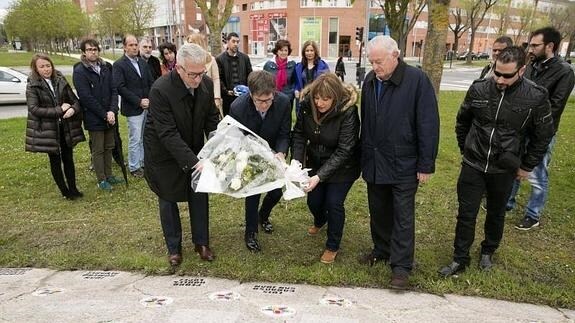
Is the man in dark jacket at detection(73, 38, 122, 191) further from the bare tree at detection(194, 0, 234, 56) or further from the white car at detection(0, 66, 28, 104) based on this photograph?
the white car at detection(0, 66, 28, 104)

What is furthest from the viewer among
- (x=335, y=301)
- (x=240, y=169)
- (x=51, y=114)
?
(x=51, y=114)

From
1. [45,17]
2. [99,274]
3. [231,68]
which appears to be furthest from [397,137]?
[45,17]

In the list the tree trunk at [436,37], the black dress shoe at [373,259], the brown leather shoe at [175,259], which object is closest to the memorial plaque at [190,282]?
the brown leather shoe at [175,259]

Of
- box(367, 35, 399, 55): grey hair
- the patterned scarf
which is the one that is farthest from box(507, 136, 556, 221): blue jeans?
the patterned scarf

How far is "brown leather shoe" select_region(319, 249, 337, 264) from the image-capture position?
3.72m

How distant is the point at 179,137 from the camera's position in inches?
132

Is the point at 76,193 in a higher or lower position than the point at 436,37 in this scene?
lower

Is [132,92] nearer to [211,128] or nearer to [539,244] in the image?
[211,128]

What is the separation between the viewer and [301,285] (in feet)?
11.1

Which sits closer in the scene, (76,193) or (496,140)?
(496,140)

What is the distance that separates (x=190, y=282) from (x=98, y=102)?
3.04m

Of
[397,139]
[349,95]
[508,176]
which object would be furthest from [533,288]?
[349,95]

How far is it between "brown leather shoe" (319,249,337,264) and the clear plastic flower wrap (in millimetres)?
750

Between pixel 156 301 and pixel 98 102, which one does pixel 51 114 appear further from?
pixel 156 301
